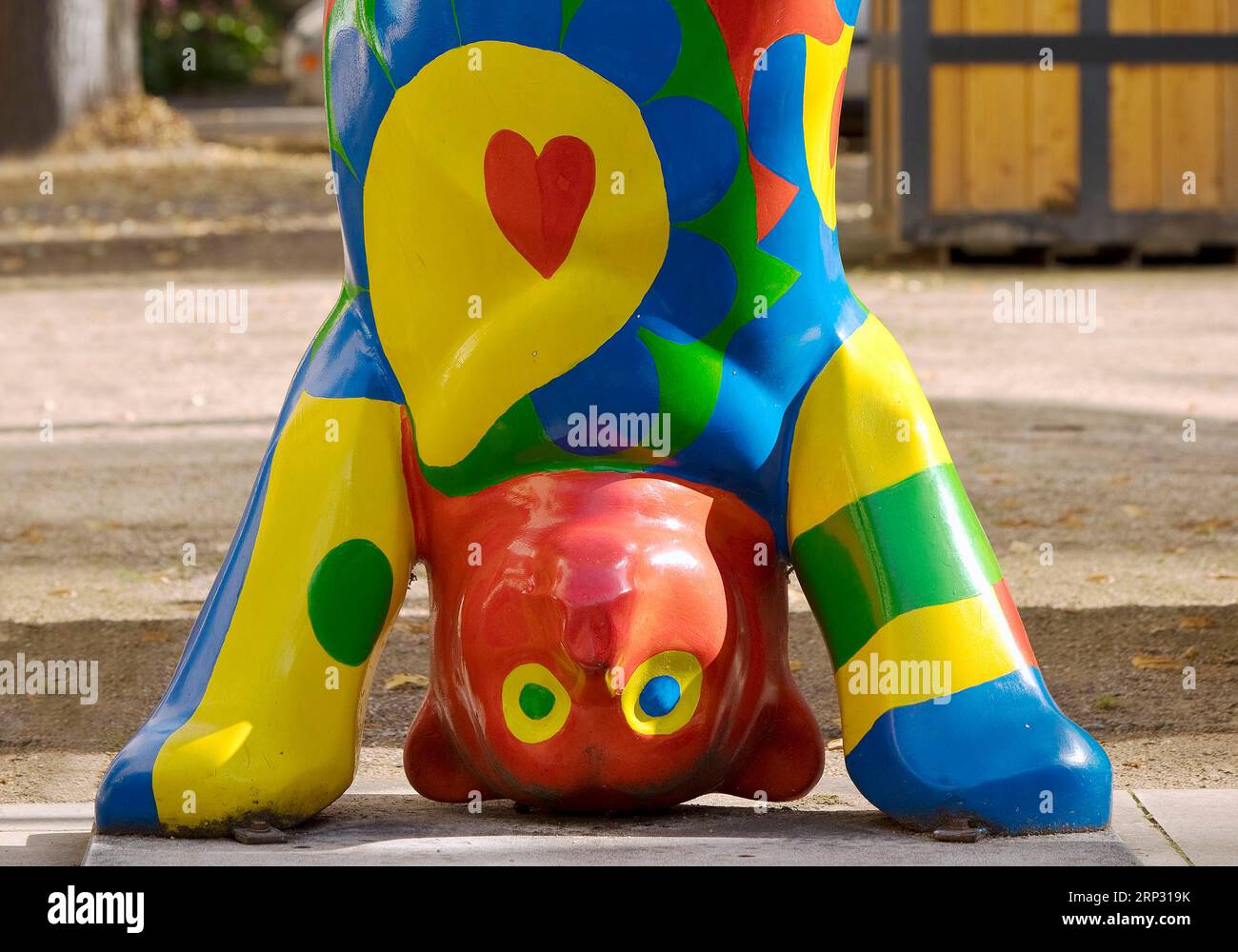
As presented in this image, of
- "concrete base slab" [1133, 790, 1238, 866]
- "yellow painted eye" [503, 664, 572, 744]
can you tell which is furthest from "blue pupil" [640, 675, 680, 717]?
"concrete base slab" [1133, 790, 1238, 866]

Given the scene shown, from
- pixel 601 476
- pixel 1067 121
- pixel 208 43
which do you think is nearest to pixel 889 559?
pixel 601 476

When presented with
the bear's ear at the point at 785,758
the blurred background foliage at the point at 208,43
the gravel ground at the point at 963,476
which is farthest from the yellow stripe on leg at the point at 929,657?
the blurred background foliage at the point at 208,43

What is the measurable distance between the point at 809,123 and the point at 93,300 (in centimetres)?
1012

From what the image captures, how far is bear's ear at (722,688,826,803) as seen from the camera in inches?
143

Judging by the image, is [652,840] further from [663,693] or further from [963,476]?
[963,476]

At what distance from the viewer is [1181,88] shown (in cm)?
1316

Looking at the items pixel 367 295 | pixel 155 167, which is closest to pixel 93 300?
pixel 155 167

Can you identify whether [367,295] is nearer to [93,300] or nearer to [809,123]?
[809,123]

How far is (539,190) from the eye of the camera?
3432mm

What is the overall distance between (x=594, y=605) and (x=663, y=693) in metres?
0.19

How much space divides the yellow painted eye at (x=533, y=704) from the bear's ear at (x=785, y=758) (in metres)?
0.40

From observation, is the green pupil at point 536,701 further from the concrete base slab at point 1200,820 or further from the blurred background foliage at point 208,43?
the blurred background foliage at point 208,43

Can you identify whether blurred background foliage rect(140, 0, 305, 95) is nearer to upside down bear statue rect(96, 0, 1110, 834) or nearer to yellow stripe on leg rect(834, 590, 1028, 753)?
upside down bear statue rect(96, 0, 1110, 834)

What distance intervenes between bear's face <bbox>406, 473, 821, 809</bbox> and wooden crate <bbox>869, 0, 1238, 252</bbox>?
9913 mm
